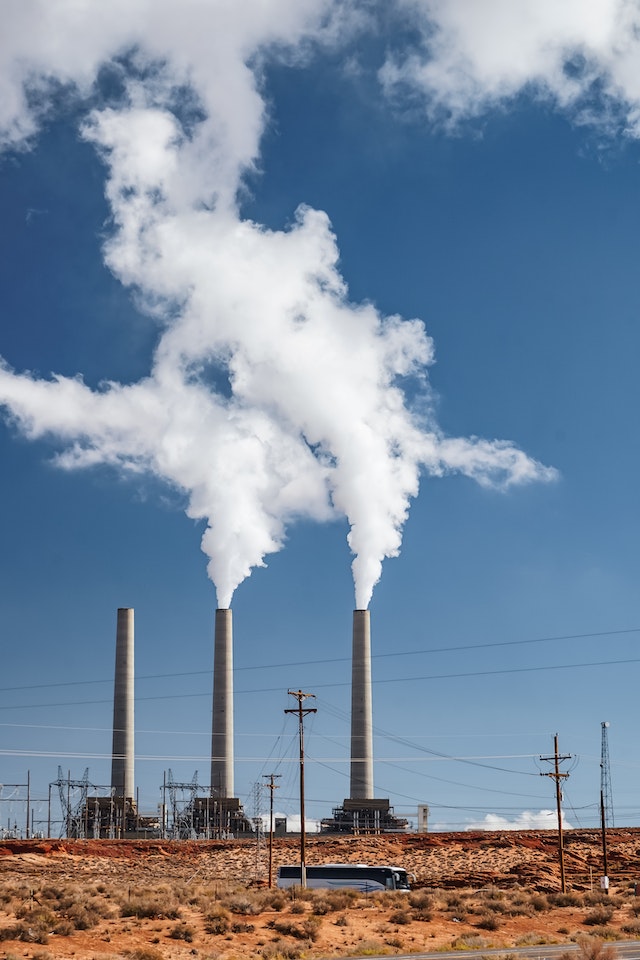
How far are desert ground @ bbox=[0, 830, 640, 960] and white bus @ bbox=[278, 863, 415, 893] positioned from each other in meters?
4.08

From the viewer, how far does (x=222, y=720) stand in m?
107

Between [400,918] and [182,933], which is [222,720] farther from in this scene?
[182,933]

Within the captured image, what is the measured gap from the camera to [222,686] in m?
108

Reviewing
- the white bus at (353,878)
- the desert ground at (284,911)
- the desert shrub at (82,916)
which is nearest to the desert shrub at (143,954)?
the desert ground at (284,911)

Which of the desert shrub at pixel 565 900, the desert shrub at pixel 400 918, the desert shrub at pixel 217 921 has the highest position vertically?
the desert shrub at pixel 217 921

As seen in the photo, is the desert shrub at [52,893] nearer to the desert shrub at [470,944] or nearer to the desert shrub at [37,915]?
the desert shrub at [37,915]

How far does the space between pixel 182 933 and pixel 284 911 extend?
8.80 m

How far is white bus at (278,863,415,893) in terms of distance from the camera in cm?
5914

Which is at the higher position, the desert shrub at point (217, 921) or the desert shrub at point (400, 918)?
the desert shrub at point (217, 921)

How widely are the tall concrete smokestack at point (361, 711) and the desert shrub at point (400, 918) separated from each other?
59546mm

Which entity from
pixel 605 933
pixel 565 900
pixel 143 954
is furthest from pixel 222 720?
pixel 143 954

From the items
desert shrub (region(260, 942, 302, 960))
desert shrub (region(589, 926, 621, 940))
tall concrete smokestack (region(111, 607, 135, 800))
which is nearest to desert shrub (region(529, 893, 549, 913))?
desert shrub (region(589, 926, 621, 940))

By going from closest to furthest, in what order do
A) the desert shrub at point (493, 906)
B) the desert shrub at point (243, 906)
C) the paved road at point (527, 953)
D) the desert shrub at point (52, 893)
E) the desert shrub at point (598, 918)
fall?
the paved road at point (527, 953) → the desert shrub at point (243, 906) → the desert shrub at point (52, 893) → the desert shrub at point (598, 918) → the desert shrub at point (493, 906)

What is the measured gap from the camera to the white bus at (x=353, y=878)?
59.1m
